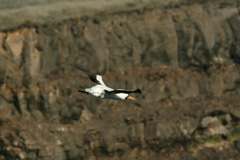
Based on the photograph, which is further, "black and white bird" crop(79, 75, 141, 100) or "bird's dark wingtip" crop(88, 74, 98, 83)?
"bird's dark wingtip" crop(88, 74, 98, 83)

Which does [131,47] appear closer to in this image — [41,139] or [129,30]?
[129,30]

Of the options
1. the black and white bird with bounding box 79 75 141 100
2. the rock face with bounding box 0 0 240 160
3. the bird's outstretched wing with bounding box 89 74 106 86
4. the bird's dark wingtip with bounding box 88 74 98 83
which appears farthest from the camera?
the rock face with bounding box 0 0 240 160

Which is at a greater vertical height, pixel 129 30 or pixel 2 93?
pixel 129 30

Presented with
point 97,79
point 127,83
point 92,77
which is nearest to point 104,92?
point 97,79

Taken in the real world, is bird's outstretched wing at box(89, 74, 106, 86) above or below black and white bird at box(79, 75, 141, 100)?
above

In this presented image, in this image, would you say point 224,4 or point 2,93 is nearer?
point 2,93

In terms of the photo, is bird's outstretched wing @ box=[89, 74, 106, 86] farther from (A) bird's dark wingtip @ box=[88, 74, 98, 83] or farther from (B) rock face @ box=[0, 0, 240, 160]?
(B) rock face @ box=[0, 0, 240, 160]

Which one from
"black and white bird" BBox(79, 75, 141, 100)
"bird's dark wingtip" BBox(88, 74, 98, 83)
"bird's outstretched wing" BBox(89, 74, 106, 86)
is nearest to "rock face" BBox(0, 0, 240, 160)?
"bird's dark wingtip" BBox(88, 74, 98, 83)

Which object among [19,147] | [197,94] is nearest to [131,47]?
[197,94]

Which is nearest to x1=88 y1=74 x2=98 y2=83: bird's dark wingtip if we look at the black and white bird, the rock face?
the black and white bird

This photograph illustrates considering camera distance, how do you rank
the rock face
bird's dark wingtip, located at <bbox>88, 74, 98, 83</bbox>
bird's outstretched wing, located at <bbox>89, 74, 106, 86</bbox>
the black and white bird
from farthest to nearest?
the rock face, bird's dark wingtip, located at <bbox>88, 74, 98, 83</bbox>, bird's outstretched wing, located at <bbox>89, 74, 106, 86</bbox>, the black and white bird
